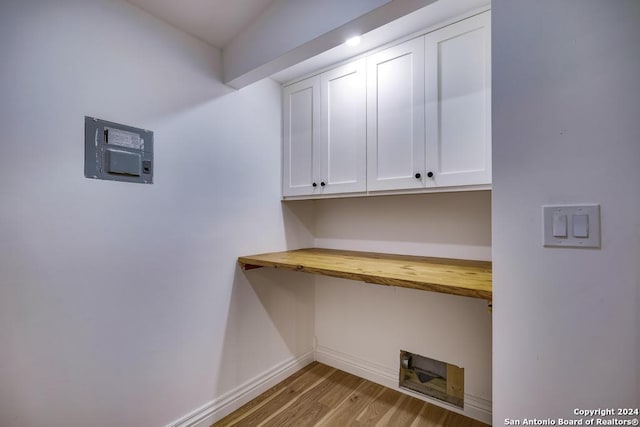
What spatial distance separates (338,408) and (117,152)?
5.95 feet

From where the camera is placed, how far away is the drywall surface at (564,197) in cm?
72

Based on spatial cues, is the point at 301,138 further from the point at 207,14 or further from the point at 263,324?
the point at 263,324

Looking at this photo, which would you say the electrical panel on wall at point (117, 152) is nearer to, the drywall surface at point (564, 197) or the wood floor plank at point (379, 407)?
the drywall surface at point (564, 197)

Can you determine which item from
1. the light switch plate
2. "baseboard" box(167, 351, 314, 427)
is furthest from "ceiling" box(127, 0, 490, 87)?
"baseboard" box(167, 351, 314, 427)

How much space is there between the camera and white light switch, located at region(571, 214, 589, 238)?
759mm

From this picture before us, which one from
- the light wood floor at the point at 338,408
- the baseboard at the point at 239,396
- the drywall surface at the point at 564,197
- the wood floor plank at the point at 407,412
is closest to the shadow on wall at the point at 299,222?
the baseboard at the point at 239,396

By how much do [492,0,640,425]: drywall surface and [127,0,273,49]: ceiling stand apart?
3.59 feet

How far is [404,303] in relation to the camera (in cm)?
189

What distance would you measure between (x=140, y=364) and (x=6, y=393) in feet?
1.43

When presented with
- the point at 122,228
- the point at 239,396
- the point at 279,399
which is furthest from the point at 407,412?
the point at 122,228

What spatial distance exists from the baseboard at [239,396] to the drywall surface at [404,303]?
29 centimetres

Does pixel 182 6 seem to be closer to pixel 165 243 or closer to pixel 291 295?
pixel 165 243

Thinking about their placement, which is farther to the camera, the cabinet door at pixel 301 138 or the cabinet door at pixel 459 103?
the cabinet door at pixel 301 138

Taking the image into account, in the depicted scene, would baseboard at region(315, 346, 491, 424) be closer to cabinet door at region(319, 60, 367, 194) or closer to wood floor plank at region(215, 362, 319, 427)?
wood floor plank at region(215, 362, 319, 427)
